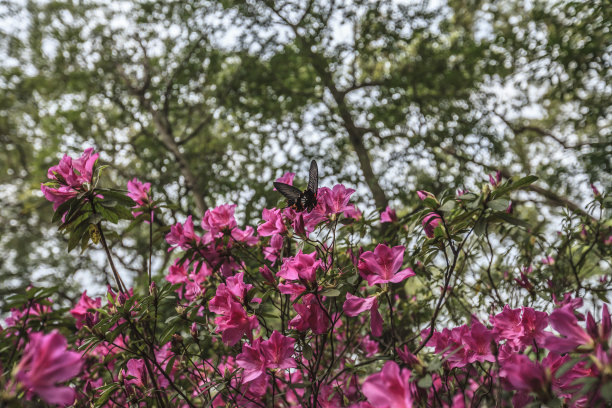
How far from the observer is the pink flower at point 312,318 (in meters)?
1.16

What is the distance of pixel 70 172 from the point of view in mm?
1401

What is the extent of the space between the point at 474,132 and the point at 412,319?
2061mm

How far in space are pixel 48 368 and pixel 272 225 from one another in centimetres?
85

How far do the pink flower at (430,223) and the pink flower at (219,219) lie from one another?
0.74m

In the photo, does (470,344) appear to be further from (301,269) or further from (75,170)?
(75,170)

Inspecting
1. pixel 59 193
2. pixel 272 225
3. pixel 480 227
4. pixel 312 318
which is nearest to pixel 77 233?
pixel 59 193

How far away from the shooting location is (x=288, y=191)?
126cm

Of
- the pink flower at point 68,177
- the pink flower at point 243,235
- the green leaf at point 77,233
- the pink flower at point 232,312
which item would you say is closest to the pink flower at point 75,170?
the pink flower at point 68,177

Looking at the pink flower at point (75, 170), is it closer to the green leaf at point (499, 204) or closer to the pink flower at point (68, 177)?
the pink flower at point (68, 177)

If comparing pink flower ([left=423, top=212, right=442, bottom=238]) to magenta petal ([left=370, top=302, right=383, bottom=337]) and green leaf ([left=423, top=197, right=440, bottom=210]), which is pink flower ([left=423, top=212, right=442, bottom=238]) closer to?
green leaf ([left=423, top=197, right=440, bottom=210])

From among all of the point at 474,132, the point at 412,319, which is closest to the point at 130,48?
the point at 474,132

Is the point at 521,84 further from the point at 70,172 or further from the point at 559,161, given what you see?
the point at 70,172

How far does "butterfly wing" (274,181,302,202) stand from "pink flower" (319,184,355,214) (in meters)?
0.11

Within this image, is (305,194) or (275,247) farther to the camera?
(275,247)
